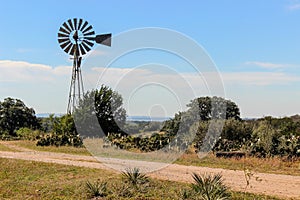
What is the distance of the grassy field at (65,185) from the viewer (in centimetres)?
973

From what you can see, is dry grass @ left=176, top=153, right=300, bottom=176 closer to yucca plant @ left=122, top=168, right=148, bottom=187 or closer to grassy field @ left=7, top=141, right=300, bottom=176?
grassy field @ left=7, top=141, right=300, bottom=176

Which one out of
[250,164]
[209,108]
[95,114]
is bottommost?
[250,164]

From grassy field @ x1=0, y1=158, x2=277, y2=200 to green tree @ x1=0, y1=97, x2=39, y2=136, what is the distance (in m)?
29.6

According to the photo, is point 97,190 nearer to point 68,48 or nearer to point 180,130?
point 180,130

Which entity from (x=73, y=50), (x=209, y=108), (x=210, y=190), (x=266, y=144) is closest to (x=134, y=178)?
(x=210, y=190)

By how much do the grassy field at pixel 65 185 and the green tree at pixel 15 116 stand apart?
29607 mm

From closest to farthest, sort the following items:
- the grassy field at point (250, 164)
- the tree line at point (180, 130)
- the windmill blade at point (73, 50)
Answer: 1. the grassy field at point (250, 164)
2. the tree line at point (180, 130)
3. the windmill blade at point (73, 50)

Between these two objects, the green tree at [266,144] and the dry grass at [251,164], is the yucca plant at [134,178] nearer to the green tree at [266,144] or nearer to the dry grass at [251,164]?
the dry grass at [251,164]

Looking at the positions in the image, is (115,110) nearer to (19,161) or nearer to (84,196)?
(19,161)

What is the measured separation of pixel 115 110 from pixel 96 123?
4.01 m

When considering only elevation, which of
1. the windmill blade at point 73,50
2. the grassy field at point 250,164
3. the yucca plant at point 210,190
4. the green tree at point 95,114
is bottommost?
the yucca plant at point 210,190

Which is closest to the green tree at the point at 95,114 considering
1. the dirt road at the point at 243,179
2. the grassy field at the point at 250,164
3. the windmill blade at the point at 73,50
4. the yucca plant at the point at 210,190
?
the windmill blade at the point at 73,50

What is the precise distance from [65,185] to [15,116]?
35.7m

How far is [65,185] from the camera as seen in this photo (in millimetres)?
11227
